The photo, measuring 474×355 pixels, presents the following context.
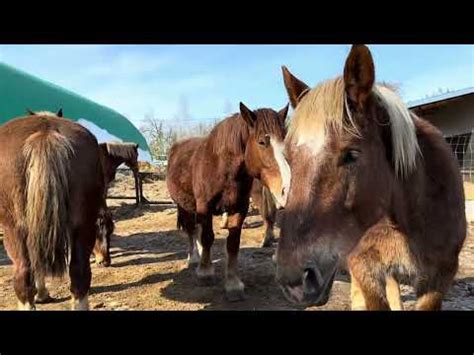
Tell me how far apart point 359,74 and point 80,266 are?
2.68 meters

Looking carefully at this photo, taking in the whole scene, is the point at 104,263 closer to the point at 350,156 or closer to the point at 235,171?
the point at 235,171

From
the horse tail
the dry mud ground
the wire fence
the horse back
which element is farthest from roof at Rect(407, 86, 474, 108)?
the horse tail

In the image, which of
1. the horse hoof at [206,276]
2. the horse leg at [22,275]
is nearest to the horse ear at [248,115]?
the horse hoof at [206,276]

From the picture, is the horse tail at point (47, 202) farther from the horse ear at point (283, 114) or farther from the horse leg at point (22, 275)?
the horse ear at point (283, 114)

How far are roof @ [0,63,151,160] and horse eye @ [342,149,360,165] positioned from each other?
10.6m

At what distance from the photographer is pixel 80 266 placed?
3.27 metres

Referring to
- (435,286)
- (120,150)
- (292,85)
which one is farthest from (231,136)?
(120,150)

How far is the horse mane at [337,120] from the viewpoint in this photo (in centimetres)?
189

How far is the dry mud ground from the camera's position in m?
4.52

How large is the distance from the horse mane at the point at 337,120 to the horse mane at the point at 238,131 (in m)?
2.29

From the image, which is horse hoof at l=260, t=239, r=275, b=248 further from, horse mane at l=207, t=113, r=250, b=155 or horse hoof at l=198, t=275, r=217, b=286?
horse mane at l=207, t=113, r=250, b=155

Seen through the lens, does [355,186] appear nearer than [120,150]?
Yes

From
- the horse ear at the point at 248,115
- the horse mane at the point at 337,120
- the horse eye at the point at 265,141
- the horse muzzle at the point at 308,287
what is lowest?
the horse muzzle at the point at 308,287
